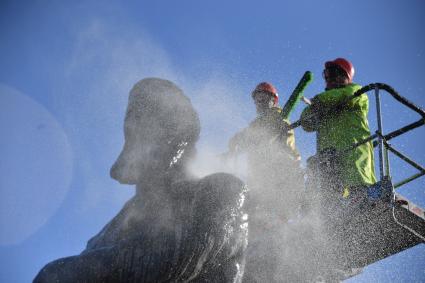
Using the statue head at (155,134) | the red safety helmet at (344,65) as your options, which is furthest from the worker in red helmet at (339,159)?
the statue head at (155,134)

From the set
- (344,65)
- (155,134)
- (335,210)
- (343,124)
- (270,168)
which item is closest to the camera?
(155,134)

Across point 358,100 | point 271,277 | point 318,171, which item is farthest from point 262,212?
point 358,100

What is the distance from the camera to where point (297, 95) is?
6199mm

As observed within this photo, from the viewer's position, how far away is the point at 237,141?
606cm

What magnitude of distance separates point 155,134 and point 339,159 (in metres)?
3.28

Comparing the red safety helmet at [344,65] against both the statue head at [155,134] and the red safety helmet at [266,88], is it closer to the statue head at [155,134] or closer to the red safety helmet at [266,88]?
the red safety helmet at [266,88]

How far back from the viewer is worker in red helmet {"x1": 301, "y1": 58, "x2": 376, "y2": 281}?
4.44m

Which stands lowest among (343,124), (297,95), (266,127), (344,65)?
(343,124)

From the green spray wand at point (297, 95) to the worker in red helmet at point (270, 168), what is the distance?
0.13m

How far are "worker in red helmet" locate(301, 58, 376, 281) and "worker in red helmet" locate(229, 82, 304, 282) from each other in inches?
15.6

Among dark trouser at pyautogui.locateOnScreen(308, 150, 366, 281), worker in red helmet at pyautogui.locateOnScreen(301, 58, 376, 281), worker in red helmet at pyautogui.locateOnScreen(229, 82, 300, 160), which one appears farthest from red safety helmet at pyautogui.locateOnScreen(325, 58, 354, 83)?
dark trouser at pyautogui.locateOnScreen(308, 150, 366, 281)

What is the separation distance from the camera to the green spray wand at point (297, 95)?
239 inches

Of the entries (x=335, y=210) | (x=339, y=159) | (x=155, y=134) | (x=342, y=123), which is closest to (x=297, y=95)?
(x=342, y=123)

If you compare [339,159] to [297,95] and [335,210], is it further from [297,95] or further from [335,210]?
[297,95]
